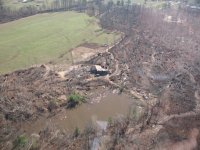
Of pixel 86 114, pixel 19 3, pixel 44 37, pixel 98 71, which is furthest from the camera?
pixel 19 3

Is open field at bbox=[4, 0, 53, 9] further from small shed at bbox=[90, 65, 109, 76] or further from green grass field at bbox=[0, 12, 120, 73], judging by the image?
small shed at bbox=[90, 65, 109, 76]

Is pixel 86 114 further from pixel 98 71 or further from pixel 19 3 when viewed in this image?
pixel 19 3

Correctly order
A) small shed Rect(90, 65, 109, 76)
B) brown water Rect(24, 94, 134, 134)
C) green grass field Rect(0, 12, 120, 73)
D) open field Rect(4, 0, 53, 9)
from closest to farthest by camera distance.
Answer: brown water Rect(24, 94, 134, 134) < small shed Rect(90, 65, 109, 76) < green grass field Rect(0, 12, 120, 73) < open field Rect(4, 0, 53, 9)

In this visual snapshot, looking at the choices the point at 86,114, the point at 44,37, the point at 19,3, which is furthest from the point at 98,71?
the point at 19,3

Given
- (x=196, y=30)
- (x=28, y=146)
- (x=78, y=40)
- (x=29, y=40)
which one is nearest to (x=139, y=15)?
(x=196, y=30)

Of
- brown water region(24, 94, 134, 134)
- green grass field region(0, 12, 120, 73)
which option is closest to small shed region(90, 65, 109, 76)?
brown water region(24, 94, 134, 134)

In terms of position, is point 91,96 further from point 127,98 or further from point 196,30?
point 196,30
